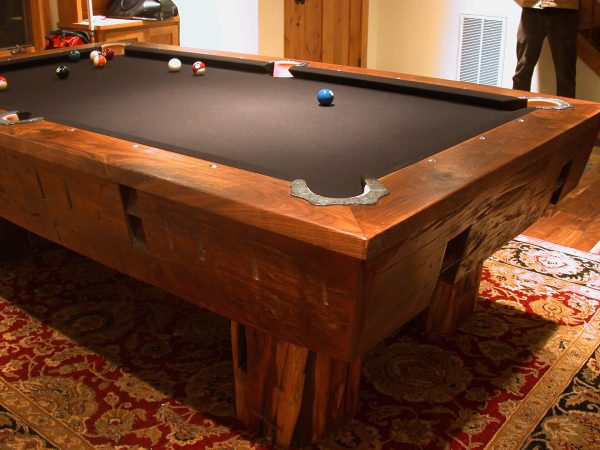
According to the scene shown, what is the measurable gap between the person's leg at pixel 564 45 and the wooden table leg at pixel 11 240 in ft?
11.4

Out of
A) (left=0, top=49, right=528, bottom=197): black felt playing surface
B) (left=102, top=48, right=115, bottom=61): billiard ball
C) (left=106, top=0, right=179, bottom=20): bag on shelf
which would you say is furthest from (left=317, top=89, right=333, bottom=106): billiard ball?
(left=106, top=0, right=179, bottom=20): bag on shelf

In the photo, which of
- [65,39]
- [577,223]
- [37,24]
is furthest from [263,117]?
[65,39]

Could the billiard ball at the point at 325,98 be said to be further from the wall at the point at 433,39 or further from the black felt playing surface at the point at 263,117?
the wall at the point at 433,39

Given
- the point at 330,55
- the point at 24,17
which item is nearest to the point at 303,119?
the point at 24,17

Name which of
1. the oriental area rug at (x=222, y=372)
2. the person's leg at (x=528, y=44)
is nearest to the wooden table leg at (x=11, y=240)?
the oriental area rug at (x=222, y=372)

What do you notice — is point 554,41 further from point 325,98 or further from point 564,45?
point 325,98

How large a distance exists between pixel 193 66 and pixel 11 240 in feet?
3.36

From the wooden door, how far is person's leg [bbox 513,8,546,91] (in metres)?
1.60

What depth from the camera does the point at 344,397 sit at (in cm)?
180

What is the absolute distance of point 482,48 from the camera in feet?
17.6

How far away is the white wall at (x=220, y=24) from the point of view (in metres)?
5.07

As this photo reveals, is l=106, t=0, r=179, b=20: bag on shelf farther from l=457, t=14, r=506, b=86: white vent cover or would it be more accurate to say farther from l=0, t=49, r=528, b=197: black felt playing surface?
l=457, t=14, r=506, b=86: white vent cover

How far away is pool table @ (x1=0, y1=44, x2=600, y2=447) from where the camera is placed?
130 cm

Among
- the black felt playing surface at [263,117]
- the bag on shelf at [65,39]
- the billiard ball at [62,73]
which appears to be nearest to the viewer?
the black felt playing surface at [263,117]
